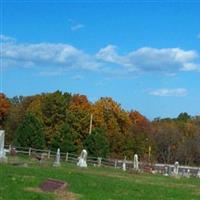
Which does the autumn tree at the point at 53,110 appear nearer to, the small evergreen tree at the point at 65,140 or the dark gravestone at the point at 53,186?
the small evergreen tree at the point at 65,140

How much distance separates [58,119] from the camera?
85688 millimetres

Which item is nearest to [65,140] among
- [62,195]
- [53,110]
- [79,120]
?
[79,120]

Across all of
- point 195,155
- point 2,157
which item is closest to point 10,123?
point 195,155

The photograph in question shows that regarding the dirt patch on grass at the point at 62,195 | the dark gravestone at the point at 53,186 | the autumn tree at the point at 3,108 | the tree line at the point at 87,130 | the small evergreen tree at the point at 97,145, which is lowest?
the dirt patch on grass at the point at 62,195

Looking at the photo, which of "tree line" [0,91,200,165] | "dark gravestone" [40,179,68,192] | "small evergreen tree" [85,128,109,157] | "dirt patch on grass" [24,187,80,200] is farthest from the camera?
"tree line" [0,91,200,165]

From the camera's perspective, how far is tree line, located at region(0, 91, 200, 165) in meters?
68.8

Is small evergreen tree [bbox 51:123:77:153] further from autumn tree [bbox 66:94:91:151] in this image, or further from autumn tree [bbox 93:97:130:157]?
autumn tree [bbox 93:97:130:157]

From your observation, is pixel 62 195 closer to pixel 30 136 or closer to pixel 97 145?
pixel 97 145

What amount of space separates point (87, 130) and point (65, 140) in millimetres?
11423

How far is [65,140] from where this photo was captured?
72.8m

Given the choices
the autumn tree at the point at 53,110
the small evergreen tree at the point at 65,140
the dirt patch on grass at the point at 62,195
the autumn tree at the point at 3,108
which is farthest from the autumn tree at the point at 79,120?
the dirt patch on grass at the point at 62,195

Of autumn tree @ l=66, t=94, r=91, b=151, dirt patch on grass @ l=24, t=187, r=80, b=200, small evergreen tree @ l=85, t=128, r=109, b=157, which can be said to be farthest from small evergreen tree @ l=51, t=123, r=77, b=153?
dirt patch on grass @ l=24, t=187, r=80, b=200

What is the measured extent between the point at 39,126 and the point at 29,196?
5247cm

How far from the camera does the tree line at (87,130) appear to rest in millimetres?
68812
